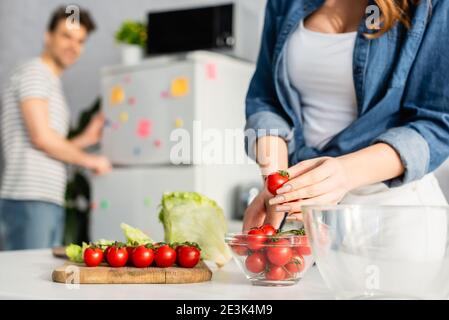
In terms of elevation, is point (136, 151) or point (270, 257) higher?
point (136, 151)

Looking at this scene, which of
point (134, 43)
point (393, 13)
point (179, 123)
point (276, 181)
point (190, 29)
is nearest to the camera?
point (276, 181)

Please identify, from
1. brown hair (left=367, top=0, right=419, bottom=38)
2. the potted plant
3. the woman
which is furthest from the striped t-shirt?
brown hair (left=367, top=0, right=419, bottom=38)

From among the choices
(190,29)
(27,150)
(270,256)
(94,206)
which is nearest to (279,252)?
(270,256)

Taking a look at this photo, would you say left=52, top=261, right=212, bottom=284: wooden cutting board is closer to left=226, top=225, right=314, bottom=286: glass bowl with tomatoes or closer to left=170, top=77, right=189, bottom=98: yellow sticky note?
left=226, top=225, right=314, bottom=286: glass bowl with tomatoes

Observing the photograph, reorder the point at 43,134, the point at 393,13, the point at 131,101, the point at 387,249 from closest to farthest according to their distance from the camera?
1. the point at 387,249
2. the point at 393,13
3. the point at 43,134
4. the point at 131,101

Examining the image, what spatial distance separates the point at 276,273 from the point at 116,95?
251cm

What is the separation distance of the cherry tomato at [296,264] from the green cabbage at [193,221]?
249 millimetres

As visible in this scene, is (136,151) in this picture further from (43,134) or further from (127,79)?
(43,134)

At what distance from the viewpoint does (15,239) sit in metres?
2.72

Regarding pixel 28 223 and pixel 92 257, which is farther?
pixel 28 223

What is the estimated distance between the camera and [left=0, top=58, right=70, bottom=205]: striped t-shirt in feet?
8.91

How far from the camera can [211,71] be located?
300cm
